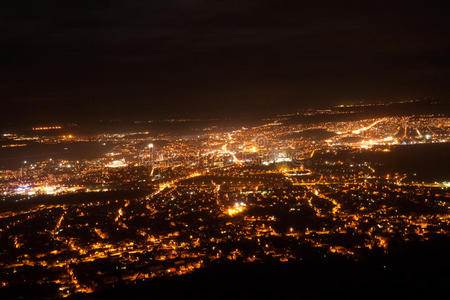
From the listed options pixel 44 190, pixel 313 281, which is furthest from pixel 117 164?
pixel 313 281

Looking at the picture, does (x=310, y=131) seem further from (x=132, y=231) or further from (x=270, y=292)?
(x=270, y=292)

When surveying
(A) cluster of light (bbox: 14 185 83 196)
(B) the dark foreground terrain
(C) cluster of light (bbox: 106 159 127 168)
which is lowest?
(C) cluster of light (bbox: 106 159 127 168)

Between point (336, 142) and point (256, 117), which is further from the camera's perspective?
point (256, 117)

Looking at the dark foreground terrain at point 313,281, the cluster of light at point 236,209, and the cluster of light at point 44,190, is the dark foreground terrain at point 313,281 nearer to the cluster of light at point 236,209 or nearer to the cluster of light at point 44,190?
the cluster of light at point 236,209

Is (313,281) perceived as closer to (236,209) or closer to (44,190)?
(236,209)

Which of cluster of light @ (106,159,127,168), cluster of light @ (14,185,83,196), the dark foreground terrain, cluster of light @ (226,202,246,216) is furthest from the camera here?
cluster of light @ (106,159,127,168)

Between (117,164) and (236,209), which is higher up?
(236,209)

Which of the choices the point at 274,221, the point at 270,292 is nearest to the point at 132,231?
the point at 274,221

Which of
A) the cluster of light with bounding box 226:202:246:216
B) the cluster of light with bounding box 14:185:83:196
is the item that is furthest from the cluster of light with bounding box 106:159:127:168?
the cluster of light with bounding box 226:202:246:216

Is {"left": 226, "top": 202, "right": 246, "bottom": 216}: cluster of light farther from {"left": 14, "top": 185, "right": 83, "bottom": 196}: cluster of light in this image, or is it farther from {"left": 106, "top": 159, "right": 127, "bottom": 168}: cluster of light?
{"left": 106, "top": 159, "right": 127, "bottom": 168}: cluster of light

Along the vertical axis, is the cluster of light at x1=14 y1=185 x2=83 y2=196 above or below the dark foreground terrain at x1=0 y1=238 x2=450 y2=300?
below

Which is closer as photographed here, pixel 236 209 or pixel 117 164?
pixel 236 209
